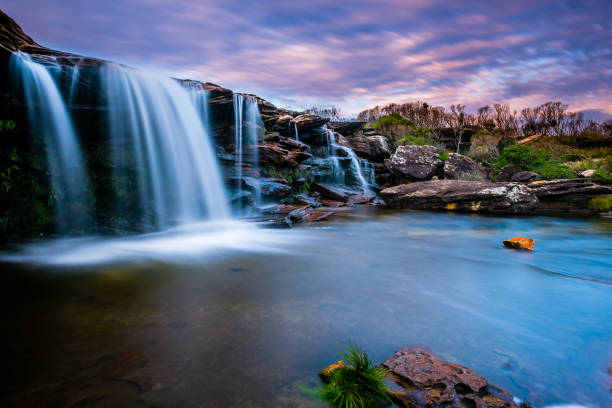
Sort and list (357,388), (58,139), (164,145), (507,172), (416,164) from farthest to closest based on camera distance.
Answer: (416,164)
(507,172)
(164,145)
(58,139)
(357,388)

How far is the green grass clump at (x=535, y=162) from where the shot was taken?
1747 cm

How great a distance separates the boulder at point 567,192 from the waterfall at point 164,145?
1571cm

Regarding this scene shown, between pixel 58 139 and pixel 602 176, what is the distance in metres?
24.3

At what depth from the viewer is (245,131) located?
1427cm

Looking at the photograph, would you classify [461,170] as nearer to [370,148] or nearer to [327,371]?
[370,148]

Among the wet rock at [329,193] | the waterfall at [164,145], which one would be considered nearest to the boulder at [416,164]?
the wet rock at [329,193]

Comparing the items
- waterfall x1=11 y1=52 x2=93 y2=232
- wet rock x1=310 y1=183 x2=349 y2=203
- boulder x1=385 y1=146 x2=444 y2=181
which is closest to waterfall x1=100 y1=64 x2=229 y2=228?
waterfall x1=11 y1=52 x2=93 y2=232

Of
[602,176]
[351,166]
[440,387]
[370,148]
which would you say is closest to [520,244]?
[440,387]

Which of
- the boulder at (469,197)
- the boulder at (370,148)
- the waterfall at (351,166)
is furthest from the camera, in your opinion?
the boulder at (370,148)

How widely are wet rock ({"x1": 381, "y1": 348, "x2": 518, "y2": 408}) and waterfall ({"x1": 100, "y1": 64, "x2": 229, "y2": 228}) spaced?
8.79 meters

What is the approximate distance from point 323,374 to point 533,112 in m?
42.6

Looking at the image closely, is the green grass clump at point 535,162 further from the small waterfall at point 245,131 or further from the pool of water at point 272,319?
the small waterfall at point 245,131

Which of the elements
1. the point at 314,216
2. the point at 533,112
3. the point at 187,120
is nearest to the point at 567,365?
the point at 314,216

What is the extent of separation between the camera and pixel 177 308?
3439mm
